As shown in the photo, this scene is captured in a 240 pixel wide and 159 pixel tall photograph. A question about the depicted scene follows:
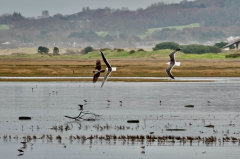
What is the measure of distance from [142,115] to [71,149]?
13.4 metres

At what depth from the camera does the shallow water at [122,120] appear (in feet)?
76.4

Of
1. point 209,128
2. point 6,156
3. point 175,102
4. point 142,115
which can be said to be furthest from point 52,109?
point 6,156

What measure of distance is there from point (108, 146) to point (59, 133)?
170 inches

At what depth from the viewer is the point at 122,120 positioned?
33.6m

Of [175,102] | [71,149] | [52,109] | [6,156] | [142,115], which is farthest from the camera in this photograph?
[175,102]

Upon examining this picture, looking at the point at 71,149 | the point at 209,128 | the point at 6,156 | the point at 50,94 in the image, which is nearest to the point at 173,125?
the point at 209,128

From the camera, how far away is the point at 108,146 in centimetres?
2438

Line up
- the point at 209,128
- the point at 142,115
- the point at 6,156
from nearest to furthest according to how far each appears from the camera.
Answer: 1. the point at 6,156
2. the point at 209,128
3. the point at 142,115

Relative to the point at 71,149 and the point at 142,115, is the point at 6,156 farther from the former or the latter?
the point at 142,115

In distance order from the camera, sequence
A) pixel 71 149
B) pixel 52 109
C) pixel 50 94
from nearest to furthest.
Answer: pixel 71 149, pixel 52 109, pixel 50 94

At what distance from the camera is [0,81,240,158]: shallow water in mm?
23297

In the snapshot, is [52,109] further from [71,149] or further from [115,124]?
[71,149]

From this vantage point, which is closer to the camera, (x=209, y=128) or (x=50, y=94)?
(x=209, y=128)

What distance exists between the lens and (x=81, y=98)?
50.4 meters
